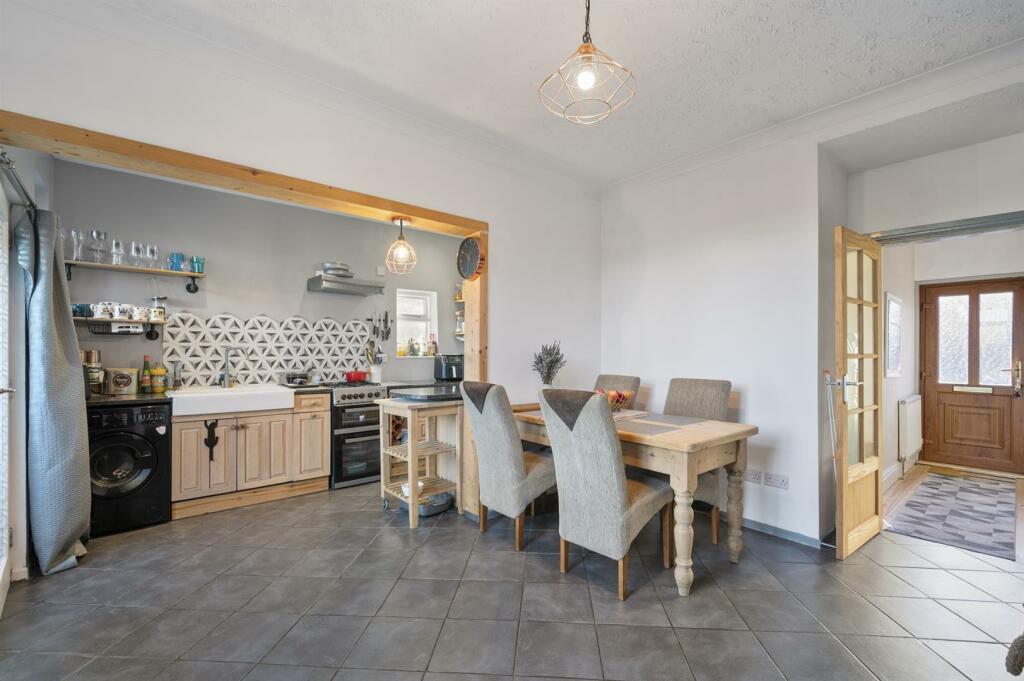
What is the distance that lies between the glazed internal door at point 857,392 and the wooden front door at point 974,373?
2.76 meters

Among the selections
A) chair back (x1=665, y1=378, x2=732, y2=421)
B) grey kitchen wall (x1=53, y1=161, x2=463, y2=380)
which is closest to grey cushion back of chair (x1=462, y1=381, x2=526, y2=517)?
chair back (x1=665, y1=378, x2=732, y2=421)

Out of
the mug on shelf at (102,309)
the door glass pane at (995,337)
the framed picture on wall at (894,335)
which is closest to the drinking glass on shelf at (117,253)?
the mug on shelf at (102,309)

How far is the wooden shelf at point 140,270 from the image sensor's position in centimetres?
343

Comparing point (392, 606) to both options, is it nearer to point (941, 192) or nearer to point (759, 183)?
point (759, 183)

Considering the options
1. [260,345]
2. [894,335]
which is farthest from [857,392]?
[260,345]

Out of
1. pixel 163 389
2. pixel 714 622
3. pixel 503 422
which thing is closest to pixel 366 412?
pixel 163 389

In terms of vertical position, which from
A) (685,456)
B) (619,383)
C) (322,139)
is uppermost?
(322,139)

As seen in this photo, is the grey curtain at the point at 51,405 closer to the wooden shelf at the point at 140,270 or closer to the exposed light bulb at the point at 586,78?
the wooden shelf at the point at 140,270

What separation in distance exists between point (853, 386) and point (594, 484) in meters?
1.95

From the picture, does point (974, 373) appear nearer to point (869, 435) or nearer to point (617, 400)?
point (869, 435)

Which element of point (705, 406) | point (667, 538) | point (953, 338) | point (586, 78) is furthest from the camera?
point (953, 338)

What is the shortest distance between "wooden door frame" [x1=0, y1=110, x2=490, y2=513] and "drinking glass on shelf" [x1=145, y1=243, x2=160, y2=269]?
51.6 inches

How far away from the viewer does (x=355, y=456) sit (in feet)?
13.7

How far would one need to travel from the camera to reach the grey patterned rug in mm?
2965
